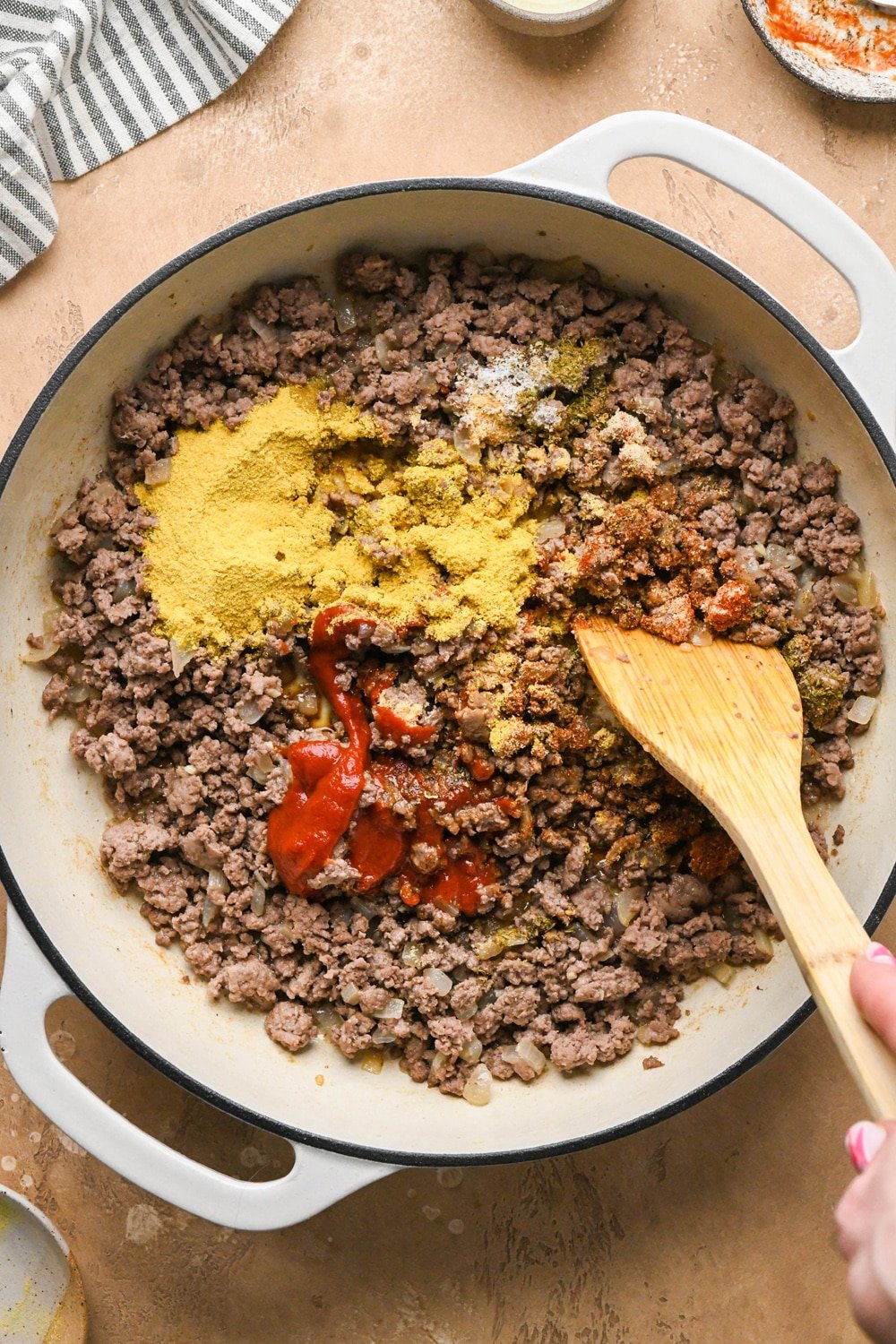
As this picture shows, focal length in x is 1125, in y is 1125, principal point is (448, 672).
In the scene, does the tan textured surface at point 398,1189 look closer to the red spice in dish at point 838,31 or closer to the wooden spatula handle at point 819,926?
the red spice in dish at point 838,31

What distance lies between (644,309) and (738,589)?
A: 0.80 meters

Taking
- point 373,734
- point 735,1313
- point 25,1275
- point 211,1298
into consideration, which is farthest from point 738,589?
point 25,1275

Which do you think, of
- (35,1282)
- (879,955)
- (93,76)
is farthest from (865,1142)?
(93,76)

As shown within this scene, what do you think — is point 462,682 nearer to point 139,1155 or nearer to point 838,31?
point 139,1155

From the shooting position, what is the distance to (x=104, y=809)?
9.85 feet

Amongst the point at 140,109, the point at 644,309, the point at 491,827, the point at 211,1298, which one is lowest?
the point at 211,1298

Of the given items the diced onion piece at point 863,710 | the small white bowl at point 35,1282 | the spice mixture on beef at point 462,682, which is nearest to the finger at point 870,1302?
the spice mixture on beef at point 462,682

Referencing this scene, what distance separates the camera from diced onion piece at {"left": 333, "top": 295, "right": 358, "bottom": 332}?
301cm

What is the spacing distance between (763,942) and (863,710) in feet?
2.14

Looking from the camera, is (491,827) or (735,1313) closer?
(491,827)

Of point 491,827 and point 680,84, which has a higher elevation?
point 680,84

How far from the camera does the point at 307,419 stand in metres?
2.90

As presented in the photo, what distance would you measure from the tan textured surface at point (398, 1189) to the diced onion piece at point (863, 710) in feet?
2.83

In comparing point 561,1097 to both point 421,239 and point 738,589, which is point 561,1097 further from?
point 421,239
